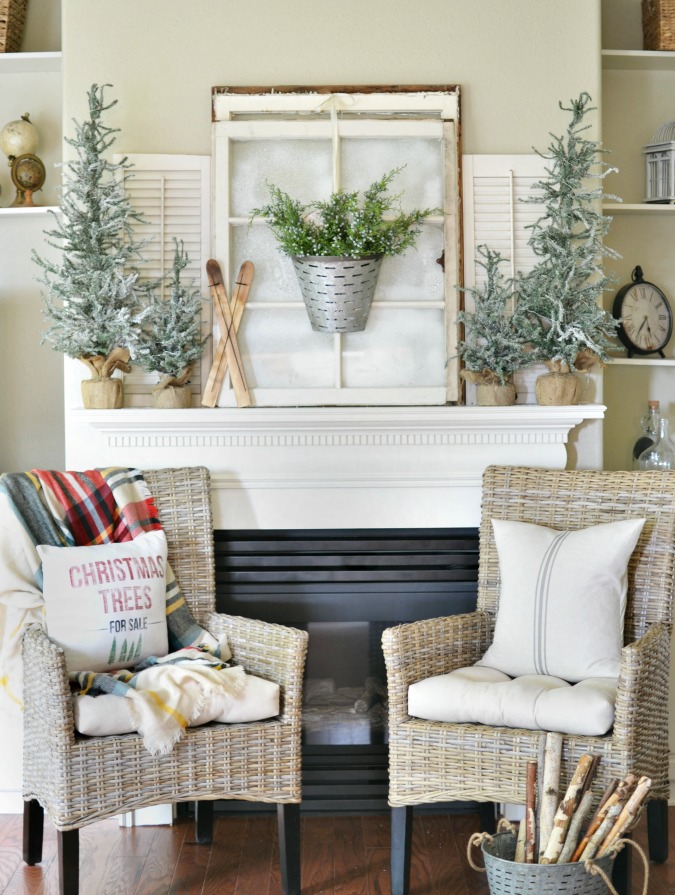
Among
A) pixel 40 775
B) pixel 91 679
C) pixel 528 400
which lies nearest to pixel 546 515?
pixel 528 400

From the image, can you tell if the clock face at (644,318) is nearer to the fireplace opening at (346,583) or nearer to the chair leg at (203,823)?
the fireplace opening at (346,583)

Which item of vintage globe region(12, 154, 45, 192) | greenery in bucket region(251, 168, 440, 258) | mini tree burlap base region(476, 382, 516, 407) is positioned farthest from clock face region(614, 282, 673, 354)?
vintage globe region(12, 154, 45, 192)

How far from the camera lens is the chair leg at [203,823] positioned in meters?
2.91

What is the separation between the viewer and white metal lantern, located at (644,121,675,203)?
10.7 feet

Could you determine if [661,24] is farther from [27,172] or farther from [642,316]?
[27,172]

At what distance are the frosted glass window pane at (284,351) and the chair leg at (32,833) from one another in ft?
4.26

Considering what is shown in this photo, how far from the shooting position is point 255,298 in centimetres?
308

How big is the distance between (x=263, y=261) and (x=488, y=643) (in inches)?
50.0

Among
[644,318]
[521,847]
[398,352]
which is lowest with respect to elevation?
[521,847]

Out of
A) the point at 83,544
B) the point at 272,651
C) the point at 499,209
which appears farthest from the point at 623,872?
the point at 499,209

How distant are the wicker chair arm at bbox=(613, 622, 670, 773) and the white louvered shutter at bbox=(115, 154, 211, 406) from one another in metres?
1.45

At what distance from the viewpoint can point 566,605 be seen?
105 inches

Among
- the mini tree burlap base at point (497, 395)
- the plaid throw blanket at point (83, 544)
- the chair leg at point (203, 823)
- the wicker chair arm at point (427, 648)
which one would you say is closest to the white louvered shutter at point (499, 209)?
the mini tree burlap base at point (497, 395)

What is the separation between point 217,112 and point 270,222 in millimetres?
379
